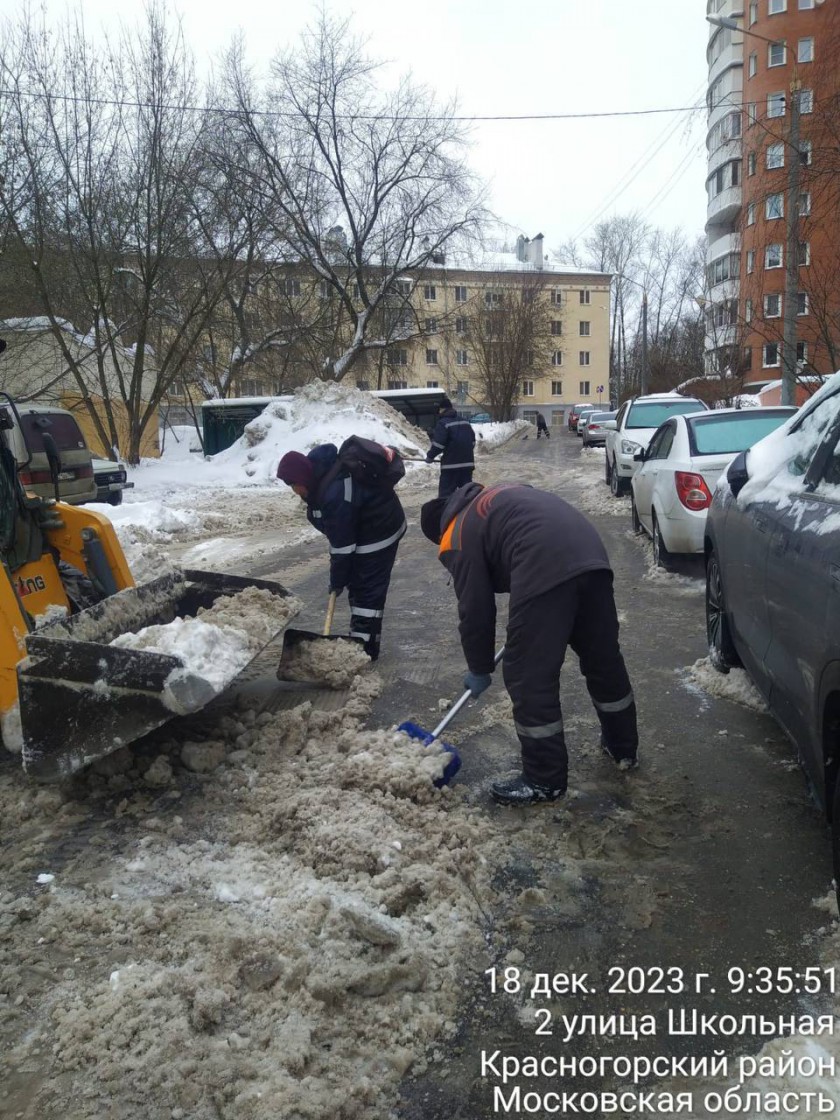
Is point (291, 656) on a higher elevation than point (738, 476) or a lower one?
lower

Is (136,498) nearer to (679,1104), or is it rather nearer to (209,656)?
(209,656)

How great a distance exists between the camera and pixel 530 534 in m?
3.47

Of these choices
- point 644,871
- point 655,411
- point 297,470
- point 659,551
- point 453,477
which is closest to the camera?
point 644,871

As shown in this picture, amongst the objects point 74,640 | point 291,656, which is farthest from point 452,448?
point 74,640

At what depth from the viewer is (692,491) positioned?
23.8ft

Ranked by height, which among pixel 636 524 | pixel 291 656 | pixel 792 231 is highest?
pixel 792 231

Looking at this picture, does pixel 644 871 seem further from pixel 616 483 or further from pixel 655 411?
pixel 655 411

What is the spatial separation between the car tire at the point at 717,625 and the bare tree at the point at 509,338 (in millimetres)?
48585

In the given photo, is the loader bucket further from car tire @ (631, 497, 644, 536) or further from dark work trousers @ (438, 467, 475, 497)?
dark work trousers @ (438, 467, 475, 497)

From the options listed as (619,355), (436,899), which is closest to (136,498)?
(436,899)

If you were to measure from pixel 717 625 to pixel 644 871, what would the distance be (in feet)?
7.45

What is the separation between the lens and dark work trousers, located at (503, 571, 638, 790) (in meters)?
3.43

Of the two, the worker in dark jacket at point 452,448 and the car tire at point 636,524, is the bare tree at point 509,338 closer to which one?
the worker in dark jacket at point 452,448

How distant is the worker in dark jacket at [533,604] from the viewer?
3.43 meters
